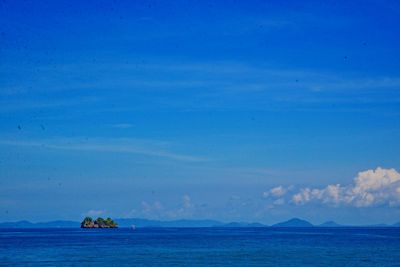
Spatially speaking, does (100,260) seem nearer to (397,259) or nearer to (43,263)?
(43,263)

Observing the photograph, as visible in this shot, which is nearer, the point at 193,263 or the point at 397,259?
the point at 193,263

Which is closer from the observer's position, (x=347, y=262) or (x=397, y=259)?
(x=347, y=262)

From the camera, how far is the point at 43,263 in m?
81.1

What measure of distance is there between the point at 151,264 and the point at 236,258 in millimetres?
14570

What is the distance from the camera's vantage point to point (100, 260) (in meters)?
84.1

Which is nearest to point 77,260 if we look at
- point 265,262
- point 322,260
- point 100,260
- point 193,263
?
point 100,260

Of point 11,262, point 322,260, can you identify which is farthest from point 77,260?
point 322,260

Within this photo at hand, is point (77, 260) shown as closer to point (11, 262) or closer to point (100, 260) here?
point (100, 260)

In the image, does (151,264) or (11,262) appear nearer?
(151,264)

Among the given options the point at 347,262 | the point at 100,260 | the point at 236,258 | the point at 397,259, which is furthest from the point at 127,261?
the point at 397,259

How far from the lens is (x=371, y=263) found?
7831cm

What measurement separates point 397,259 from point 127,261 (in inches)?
1533

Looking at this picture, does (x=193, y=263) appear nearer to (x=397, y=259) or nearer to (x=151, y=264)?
(x=151, y=264)

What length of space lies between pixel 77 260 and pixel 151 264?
1349 cm
